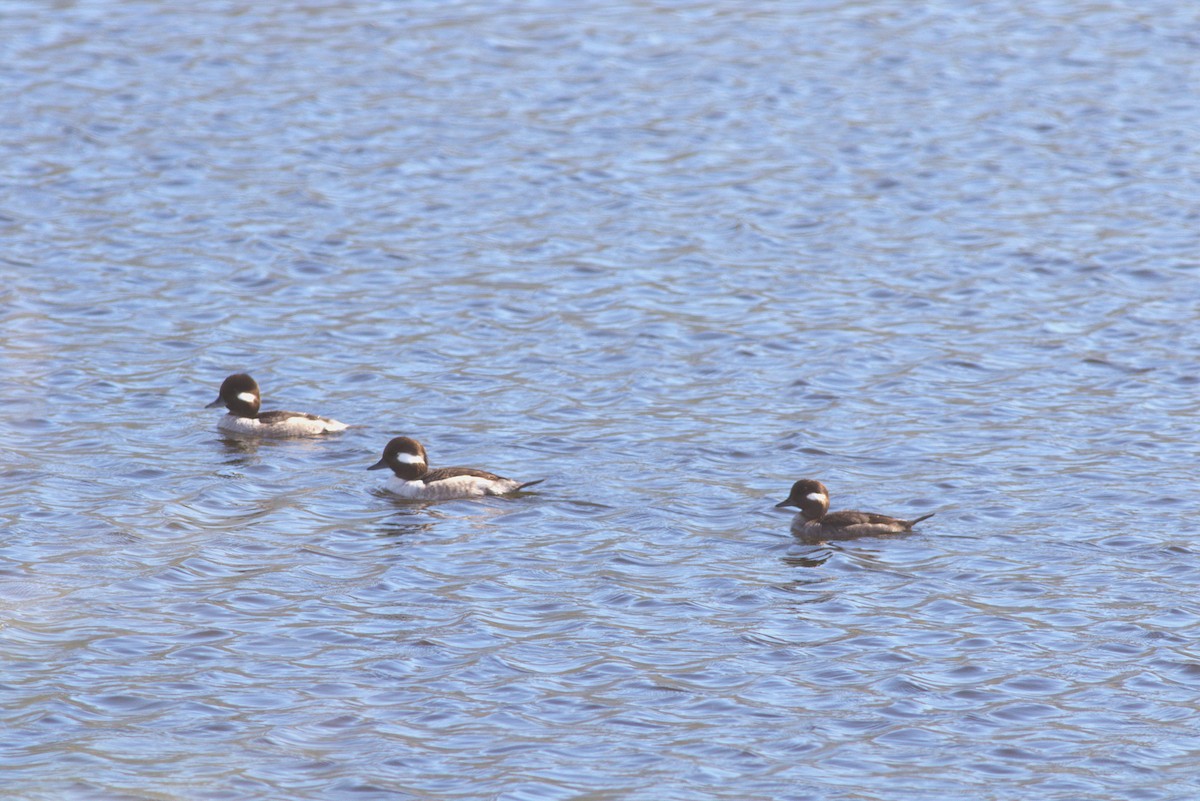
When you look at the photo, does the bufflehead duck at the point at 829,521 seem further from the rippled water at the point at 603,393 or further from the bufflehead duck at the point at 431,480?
the bufflehead duck at the point at 431,480

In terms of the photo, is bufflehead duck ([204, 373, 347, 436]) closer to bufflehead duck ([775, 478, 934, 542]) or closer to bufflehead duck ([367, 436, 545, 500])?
bufflehead duck ([367, 436, 545, 500])

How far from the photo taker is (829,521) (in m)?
17.9

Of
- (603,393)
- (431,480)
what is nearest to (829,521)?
(431,480)

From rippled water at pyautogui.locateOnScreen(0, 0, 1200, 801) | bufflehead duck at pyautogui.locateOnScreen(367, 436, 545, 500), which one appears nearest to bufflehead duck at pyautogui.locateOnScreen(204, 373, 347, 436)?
rippled water at pyautogui.locateOnScreen(0, 0, 1200, 801)

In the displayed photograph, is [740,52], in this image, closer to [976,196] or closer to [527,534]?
[976,196]

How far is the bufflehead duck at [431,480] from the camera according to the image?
1888 centimetres

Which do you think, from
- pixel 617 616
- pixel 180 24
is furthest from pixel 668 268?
pixel 180 24

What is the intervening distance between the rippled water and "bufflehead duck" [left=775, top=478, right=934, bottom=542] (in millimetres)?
201

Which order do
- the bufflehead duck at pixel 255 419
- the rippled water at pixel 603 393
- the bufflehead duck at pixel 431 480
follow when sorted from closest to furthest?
the rippled water at pixel 603 393
the bufflehead duck at pixel 431 480
the bufflehead duck at pixel 255 419

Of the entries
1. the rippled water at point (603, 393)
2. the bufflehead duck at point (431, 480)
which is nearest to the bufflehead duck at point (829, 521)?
the rippled water at point (603, 393)

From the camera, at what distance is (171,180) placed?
29109 mm

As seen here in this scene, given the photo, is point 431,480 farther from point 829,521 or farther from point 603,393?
point 829,521

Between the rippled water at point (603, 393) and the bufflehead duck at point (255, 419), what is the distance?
37 centimetres

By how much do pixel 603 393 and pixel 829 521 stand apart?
4.90 metres
